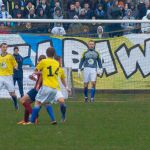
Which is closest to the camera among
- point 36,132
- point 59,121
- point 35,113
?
point 36,132

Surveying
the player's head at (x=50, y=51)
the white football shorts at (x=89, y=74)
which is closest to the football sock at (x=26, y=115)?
the player's head at (x=50, y=51)

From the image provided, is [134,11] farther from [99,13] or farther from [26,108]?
[26,108]

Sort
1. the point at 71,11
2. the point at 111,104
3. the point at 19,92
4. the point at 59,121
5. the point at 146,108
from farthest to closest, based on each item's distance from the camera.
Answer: the point at 71,11, the point at 19,92, the point at 111,104, the point at 146,108, the point at 59,121

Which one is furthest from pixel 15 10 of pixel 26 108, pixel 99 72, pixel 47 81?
pixel 47 81

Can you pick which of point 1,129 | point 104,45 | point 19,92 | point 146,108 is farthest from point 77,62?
point 1,129

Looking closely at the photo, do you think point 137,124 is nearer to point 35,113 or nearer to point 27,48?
point 35,113

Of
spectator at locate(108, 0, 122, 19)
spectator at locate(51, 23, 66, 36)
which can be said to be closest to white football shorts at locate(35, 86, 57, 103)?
spectator at locate(51, 23, 66, 36)

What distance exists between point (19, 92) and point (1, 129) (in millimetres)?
12165

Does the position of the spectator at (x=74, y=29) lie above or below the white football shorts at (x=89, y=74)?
above

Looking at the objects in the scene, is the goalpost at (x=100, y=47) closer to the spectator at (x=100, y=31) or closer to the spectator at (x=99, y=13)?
the spectator at (x=100, y=31)

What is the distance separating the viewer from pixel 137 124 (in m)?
21.4

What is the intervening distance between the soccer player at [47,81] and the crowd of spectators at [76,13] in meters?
13.8

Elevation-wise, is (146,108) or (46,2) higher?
(46,2)

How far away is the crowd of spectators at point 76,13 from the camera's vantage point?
34.8m
